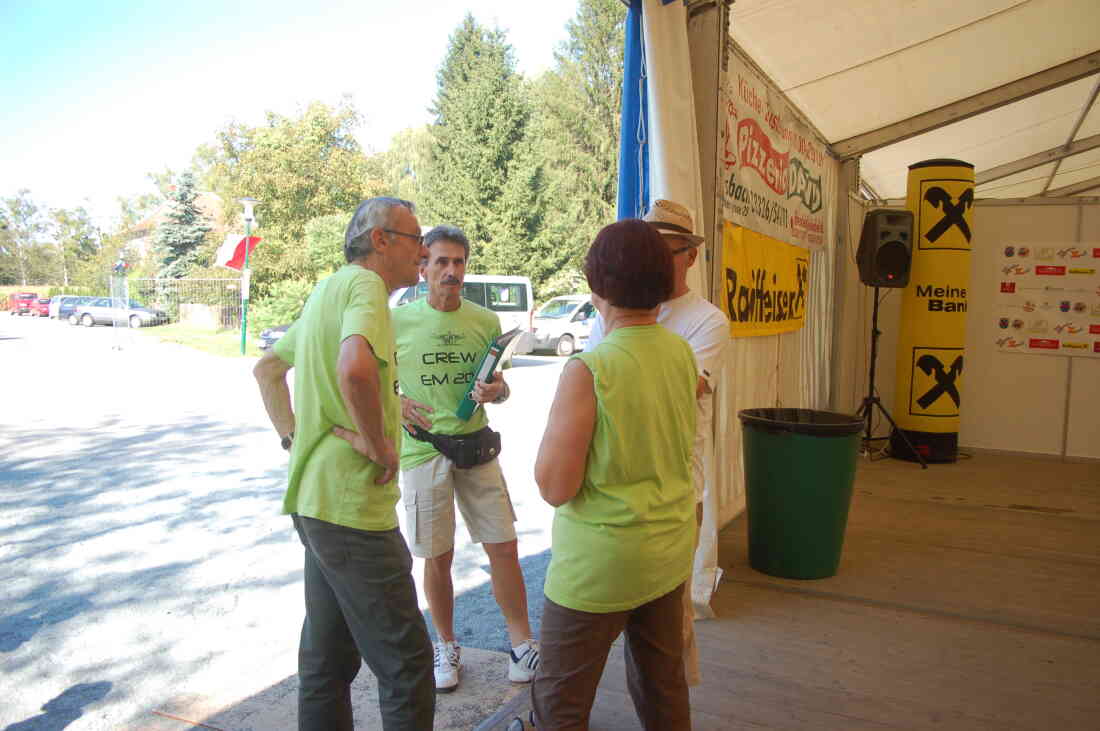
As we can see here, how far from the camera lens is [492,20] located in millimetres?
34812

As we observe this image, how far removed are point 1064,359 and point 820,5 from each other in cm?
529

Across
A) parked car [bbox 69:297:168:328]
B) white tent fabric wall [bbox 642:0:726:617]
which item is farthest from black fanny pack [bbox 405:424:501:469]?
parked car [bbox 69:297:168:328]

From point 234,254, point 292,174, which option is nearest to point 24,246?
point 292,174

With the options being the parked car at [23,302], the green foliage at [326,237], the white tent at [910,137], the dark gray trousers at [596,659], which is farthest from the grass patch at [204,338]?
the dark gray trousers at [596,659]

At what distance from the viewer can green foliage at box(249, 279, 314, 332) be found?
77.7 feet

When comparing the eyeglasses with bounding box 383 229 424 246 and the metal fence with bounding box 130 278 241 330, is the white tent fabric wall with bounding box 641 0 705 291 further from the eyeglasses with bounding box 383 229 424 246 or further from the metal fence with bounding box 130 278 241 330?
the metal fence with bounding box 130 278 241 330

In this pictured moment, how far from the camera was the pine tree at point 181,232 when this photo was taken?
124 ft

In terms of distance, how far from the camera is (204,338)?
25047 mm

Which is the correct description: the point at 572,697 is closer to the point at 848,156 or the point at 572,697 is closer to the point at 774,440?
the point at 774,440

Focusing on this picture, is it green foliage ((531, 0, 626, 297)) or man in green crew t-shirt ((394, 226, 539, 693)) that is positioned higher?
green foliage ((531, 0, 626, 297))

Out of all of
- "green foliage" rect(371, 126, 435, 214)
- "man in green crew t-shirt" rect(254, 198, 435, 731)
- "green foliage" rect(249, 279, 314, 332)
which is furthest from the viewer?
"green foliage" rect(371, 126, 435, 214)

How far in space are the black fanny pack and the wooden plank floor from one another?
42.0 inches

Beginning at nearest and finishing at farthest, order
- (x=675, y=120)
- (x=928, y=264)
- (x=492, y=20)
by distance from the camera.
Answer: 1. (x=675, y=120)
2. (x=928, y=264)
3. (x=492, y=20)

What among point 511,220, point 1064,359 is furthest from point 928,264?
point 511,220
